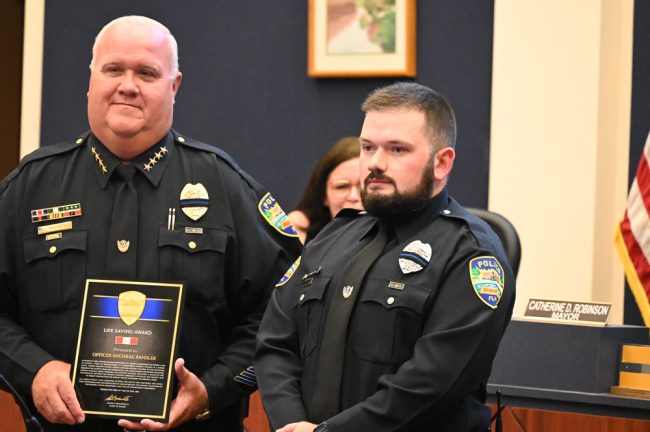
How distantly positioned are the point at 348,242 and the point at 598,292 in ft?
8.10

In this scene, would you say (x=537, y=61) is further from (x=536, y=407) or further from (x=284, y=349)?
(x=284, y=349)

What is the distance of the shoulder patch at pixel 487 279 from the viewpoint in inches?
94.9

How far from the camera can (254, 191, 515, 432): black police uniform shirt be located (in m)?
2.36

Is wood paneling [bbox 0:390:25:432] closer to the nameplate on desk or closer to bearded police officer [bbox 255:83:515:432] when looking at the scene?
bearded police officer [bbox 255:83:515:432]

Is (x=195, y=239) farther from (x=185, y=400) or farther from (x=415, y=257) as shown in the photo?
(x=415, y=257)

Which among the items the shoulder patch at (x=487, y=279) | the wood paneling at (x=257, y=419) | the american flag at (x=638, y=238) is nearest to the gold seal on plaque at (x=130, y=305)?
the shoulder patch at (x=487, y=279)

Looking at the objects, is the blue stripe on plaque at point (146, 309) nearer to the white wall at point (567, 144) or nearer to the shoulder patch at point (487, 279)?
the shoulder patch at point (487, 279)

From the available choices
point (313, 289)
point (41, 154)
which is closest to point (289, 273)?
point (313, 289)

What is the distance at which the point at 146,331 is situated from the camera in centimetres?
262

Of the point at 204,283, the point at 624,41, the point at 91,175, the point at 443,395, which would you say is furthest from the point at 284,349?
the point at 624,41

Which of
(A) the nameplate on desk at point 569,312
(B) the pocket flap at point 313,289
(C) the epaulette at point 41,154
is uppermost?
(C) the epaulette at point 41,154

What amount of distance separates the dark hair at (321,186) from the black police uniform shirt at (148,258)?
1884 millimetres

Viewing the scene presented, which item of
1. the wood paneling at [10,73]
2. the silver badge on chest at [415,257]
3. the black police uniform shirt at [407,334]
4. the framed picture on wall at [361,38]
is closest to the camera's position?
the black police uniform shirt at [407,334]

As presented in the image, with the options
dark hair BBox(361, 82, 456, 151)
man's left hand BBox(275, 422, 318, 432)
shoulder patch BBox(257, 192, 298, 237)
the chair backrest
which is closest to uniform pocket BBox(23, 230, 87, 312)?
shoulder patch BBox(257, 192, 298, 237)
